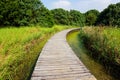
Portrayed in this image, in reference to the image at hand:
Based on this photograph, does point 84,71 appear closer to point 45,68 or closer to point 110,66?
point 45,68

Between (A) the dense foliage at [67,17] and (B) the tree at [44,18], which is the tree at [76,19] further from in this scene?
(B) the tree at [44,18]

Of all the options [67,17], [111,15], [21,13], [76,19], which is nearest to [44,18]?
[21,13]

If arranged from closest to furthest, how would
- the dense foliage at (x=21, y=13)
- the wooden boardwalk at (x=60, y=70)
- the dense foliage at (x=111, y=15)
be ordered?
the wooden boardwalk at (x=60, y=70) → the dense foliage at (x=21, y=13) → the dense foliage at (x=111, y=15)

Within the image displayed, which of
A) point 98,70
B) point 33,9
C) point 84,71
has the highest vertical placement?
point 33,9

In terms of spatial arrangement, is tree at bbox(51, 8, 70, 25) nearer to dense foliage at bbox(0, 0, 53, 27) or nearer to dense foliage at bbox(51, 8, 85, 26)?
dense foliage at bbox(51, 8, 85, 26)

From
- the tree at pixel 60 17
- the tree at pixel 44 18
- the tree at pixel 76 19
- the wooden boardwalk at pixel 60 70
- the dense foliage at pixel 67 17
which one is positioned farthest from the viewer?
the tree at pixel 76 19

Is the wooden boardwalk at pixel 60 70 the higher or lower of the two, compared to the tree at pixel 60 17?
lower

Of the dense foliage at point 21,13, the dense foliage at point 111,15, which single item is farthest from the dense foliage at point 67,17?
the dense foliage at point 21,13

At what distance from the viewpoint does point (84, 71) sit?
527 centimetres

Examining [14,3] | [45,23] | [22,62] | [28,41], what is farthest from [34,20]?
[22,62]

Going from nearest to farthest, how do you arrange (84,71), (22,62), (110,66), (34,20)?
(84,71)
(110,66)
(22,62)
(34,20)

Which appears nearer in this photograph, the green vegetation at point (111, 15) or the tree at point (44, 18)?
the tree at point (44, 18)

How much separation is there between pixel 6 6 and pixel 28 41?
13.3 metres

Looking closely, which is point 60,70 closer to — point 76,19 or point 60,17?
point 60,17
